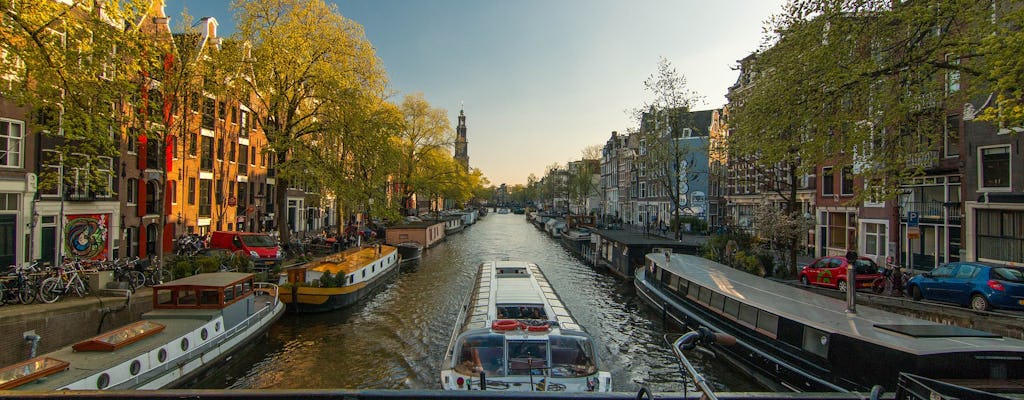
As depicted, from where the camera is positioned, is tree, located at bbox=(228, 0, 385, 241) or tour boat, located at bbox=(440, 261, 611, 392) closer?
tour boat, located at bbox=(440, 261, 611, 392)

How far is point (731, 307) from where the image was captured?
16.4m

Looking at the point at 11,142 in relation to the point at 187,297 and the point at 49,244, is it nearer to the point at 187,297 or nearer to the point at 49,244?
the point at 49,244

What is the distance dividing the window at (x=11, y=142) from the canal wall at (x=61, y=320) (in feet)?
29.9

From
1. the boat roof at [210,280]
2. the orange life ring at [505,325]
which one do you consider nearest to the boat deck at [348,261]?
the boat roof at [210,280]

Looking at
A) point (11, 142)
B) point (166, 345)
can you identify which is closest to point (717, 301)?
point (166, 345)

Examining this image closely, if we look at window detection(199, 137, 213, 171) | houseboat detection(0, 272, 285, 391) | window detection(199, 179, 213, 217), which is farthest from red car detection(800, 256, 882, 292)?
window detection(199, 137, 213, 171)

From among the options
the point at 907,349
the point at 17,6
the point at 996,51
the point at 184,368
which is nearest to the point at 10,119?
the point at 17,6

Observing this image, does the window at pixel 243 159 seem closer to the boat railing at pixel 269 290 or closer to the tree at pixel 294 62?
the tree at pixel 294 62

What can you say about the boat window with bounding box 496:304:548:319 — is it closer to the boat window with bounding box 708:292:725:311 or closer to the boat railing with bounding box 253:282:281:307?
the boat window with bounding box 708:292:725:311

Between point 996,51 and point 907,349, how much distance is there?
726 centimetres

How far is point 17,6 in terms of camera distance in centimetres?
1427

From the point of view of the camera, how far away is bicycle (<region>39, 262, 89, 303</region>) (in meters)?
15.6

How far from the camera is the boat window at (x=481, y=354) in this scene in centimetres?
1080

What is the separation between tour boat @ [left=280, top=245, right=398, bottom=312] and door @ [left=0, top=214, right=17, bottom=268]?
10.5 m
